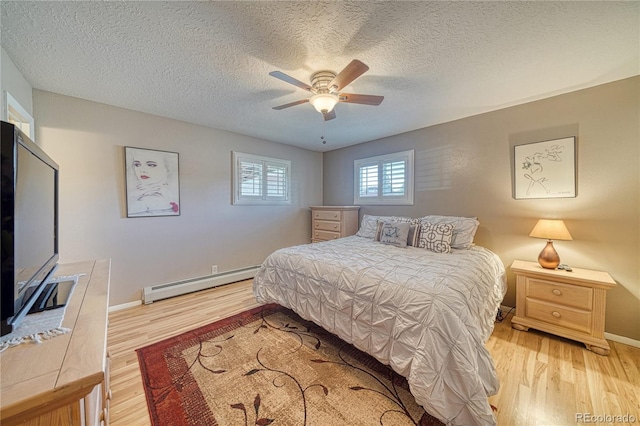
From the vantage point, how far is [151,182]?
9.56ft

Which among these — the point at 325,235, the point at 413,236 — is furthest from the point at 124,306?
the point at 413,236

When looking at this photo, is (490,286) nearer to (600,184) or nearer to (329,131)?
(600,184)

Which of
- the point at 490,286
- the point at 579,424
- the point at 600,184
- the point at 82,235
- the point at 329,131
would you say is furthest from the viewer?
the point at 329,131

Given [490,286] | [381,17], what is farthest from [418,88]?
[490,286]

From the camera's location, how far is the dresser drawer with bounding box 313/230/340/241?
160 inches

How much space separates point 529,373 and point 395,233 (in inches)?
65.3

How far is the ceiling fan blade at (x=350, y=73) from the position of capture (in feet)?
5.04

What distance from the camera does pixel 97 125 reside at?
8.45 ft

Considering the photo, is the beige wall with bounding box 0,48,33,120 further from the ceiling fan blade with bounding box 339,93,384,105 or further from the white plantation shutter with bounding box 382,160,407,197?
the white plantation shutter with bounding box 382,160,407,197

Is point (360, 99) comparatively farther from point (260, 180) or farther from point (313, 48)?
point (260, 180)

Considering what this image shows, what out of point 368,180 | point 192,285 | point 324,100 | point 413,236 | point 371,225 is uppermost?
point 324,100

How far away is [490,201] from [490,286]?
1392 mm

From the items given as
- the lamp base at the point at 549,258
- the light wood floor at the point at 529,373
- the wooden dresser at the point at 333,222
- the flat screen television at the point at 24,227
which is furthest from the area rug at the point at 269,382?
the wooden dresser at the point at 333,222

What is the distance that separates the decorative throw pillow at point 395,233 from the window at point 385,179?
2.66 ft
